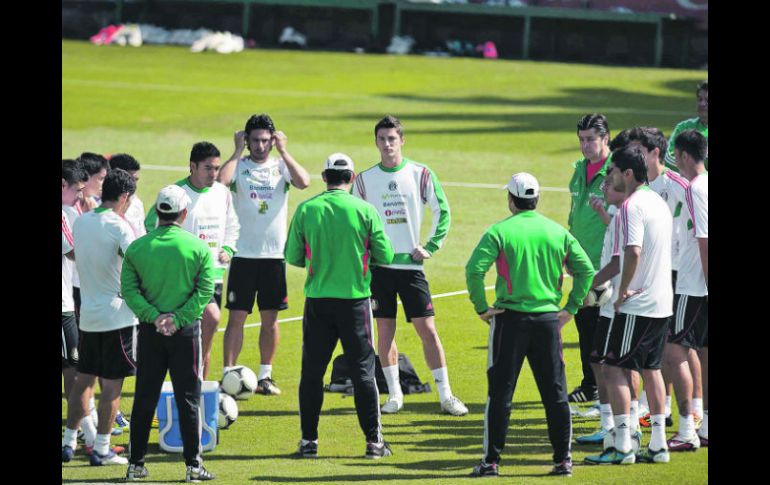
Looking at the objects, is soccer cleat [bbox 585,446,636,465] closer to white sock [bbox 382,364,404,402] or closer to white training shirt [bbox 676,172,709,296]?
white training shirt [bbox 676,172,709,296]

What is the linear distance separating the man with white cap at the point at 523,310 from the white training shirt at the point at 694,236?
4.28ft

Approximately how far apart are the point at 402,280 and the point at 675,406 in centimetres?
288

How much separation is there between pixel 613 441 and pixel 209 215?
441cm

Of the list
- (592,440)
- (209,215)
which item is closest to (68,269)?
(209,215)

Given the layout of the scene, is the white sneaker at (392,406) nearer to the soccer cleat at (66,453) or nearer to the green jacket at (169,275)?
the green jacket at (169,275)

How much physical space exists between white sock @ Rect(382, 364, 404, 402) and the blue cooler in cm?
206

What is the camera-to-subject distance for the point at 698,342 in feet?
38.1

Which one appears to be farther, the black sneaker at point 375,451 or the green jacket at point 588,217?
the green jacket at point 588,217

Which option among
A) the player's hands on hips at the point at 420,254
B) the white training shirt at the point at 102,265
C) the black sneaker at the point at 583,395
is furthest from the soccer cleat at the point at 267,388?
the black sneaker at the point at 583,395

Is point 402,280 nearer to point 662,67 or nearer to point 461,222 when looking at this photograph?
→ point 461,222

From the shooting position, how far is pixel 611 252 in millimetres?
11062

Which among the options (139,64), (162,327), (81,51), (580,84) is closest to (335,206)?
(162,327)

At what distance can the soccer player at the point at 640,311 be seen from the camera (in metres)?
10.8

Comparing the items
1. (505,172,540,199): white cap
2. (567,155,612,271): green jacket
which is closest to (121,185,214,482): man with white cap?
(505,172,540,199): white cap
